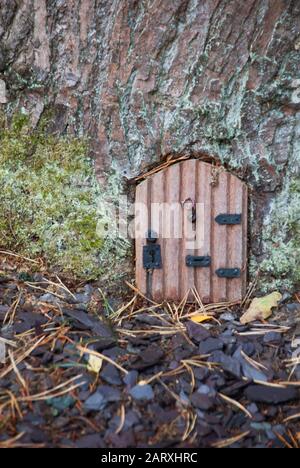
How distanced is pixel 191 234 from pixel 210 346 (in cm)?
56

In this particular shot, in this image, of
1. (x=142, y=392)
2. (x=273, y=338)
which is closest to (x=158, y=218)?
(x=273, y=338)

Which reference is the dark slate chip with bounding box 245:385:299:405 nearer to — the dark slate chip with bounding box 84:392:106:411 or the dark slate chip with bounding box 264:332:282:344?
the dark slate chip with bounding box 264:332:282:344

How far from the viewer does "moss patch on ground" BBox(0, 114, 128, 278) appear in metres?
2.47

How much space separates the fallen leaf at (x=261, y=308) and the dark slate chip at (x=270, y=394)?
426mm

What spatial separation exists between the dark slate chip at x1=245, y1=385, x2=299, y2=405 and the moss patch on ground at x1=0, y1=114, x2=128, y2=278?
0.91 m

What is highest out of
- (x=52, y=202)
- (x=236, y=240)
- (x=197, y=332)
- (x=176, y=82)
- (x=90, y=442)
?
(x=176, y=82)

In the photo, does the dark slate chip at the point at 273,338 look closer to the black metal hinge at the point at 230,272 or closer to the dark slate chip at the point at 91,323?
the black metal hinge at the point at 230,272

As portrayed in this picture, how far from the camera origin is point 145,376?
192 centimetres

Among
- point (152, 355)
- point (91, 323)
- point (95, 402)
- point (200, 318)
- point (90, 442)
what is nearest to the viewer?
point (90, 442)

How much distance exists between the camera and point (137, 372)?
1.92m

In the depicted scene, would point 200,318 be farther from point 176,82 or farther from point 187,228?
point 176,82

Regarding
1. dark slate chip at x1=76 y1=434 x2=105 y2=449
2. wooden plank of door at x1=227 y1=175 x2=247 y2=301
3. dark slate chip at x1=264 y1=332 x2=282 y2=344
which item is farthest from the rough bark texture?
dark slate chip at x1=76 y1=434 x2=105 y2=449

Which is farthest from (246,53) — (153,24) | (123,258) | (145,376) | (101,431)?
(101,431)

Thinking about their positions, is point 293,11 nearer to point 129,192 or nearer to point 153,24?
point 153,24
